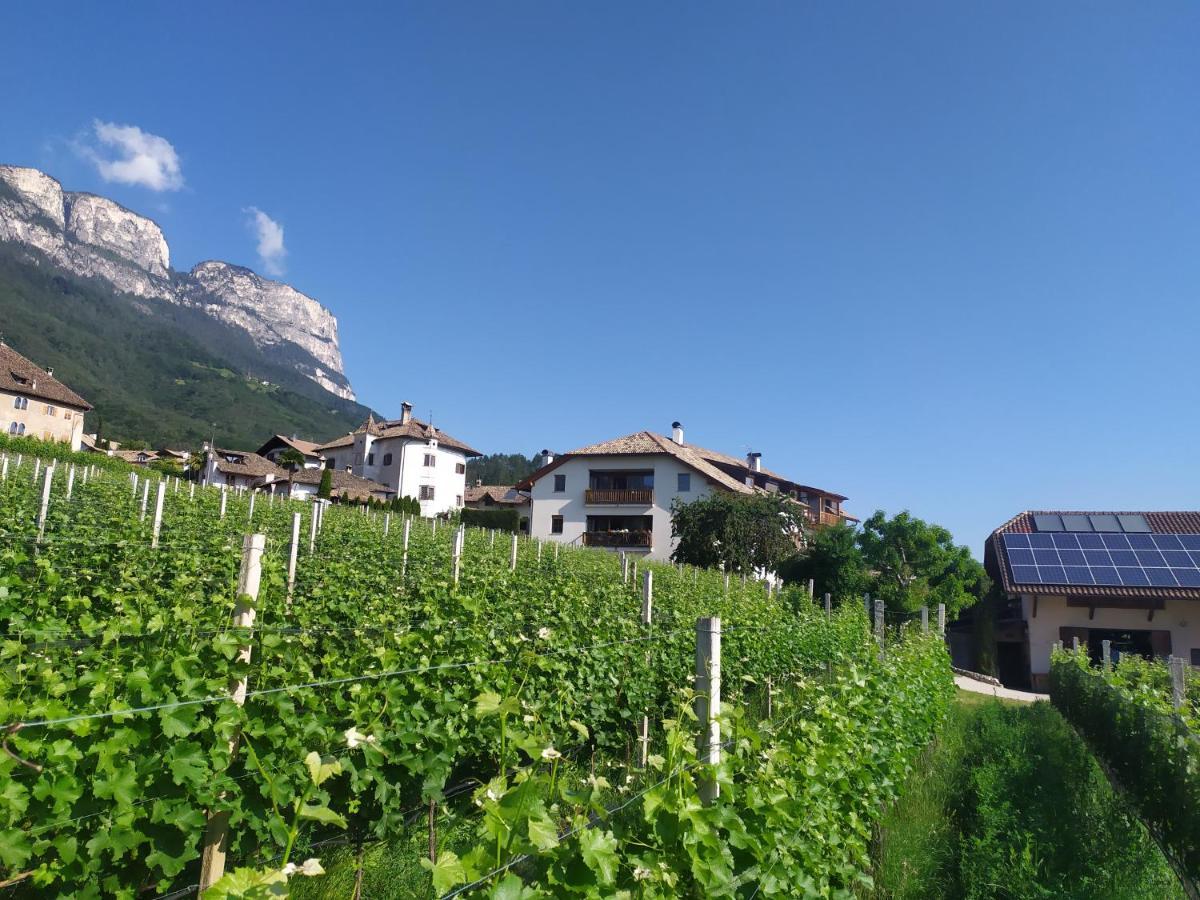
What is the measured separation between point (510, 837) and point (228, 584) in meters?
5.05

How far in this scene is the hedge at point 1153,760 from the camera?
15.1ft

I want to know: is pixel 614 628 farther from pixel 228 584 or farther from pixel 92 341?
pixel 92 341

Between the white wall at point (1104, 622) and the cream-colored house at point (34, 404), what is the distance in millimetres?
49218

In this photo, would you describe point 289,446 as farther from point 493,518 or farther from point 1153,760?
point 1153,760

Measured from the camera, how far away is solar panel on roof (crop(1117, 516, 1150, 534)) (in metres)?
25.1

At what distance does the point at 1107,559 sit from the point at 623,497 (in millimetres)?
20171

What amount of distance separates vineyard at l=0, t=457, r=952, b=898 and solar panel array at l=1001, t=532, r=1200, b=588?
19584 mm

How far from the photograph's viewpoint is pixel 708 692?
274cm

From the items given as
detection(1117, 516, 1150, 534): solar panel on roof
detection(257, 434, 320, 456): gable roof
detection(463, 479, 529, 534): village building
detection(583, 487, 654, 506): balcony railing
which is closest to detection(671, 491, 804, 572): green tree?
detection(583, 487, 654, 506): balcony railing

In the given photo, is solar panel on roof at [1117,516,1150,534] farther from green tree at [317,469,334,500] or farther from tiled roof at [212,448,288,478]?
tiled roof at [212,448,288,478]

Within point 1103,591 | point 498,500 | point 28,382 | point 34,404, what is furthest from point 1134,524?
point 28,382

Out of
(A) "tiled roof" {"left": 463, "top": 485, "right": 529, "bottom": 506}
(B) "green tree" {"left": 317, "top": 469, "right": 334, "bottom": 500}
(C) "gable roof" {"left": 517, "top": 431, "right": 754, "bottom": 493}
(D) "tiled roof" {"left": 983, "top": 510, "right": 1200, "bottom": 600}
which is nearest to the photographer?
(D) "tiled roof" {"left": 983, "top": 510, "right": 1200, "bottom": 600}

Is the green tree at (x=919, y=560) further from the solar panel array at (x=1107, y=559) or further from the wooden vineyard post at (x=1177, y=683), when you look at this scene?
the wooden vineyard post at (x=1177, y=683)

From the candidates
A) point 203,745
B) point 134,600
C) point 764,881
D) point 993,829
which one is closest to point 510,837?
point 764,881
